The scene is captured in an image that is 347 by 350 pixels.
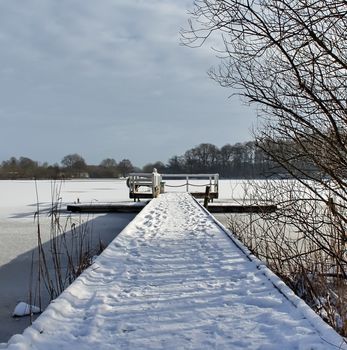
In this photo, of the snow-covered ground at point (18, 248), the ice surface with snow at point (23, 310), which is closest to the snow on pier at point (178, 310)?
the ice surface with snow at point (23, 310)

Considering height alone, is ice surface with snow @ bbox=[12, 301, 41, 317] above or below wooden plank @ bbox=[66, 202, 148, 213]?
below

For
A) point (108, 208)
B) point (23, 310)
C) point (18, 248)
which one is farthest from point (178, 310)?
point (108, 208)

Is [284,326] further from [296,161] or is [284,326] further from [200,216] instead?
[200,216]

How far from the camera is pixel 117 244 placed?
5.72 m

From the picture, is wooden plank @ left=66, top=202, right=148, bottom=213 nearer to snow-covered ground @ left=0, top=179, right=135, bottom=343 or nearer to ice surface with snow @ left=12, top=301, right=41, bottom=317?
snow-covered ground @ left=0, top=179, right=135, bottom=343

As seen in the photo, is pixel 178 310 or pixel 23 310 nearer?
pixel 178 310

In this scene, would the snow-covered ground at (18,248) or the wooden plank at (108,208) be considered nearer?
the snow-covered ground at (18,248)

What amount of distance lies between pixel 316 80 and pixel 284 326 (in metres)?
2.14

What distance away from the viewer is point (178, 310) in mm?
3041

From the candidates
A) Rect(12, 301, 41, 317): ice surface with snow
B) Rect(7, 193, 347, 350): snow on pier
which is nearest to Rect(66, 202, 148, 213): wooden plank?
Rect(7, 193, 347, 350): snow on pier

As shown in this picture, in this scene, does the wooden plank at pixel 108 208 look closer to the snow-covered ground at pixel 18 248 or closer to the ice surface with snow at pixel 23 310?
the snow-covered ground at pixel 18 248

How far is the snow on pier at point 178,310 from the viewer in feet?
8.04

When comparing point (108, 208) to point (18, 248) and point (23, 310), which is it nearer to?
point (18, 248)

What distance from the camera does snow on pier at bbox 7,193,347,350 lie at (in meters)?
2.45
